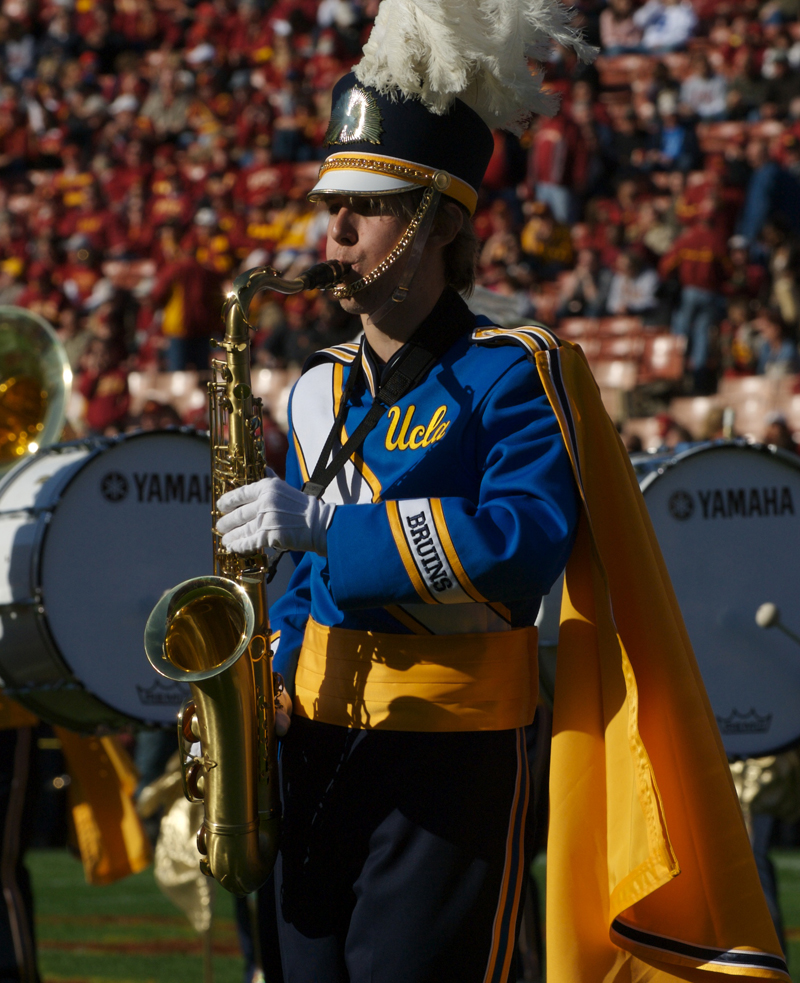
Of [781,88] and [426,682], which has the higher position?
[781,88]

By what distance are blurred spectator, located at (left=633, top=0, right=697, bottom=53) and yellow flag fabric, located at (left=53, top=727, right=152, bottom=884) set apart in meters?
11.0

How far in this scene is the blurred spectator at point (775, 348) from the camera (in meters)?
9.12

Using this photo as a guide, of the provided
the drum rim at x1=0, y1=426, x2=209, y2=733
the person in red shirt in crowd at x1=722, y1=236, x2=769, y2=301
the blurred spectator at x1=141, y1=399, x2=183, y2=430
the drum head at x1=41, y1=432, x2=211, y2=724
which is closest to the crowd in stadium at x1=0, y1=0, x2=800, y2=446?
the person in red shirt in crowd at x1=722, y1=236, x2=769, y2=301

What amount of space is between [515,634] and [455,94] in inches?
32.6

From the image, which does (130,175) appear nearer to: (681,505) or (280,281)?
(681,505)

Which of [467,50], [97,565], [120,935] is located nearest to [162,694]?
[97,565]

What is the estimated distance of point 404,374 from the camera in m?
2.19

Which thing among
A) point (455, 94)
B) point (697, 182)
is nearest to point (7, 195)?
point (697, 182)

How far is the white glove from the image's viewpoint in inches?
79.5

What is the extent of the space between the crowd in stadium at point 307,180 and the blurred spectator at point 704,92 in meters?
0.02

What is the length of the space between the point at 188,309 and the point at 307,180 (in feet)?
12.0

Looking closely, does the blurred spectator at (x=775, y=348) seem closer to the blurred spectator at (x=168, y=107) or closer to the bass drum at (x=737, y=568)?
the bass drum at (x=737, y=568)

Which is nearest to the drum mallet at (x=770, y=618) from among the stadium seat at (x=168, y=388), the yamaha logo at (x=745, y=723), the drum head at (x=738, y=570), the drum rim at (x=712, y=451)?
the drum head at (x=738, y=570)

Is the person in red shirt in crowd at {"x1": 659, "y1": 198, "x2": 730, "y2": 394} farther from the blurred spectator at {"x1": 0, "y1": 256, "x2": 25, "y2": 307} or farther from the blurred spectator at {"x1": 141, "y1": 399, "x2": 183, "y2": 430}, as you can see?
the blurred spectator at {"x1": 0, "y1": 256, "x2": 25, "y2": 307}
